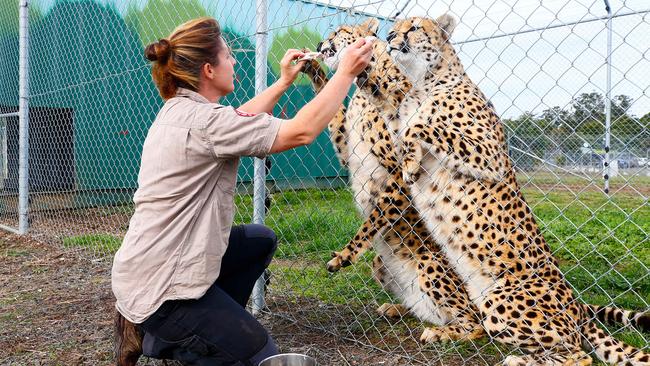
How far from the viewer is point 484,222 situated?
2695mm

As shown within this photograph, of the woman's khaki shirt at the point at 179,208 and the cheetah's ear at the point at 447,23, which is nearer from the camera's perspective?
the woman's khaki shirt at the point at 179,208

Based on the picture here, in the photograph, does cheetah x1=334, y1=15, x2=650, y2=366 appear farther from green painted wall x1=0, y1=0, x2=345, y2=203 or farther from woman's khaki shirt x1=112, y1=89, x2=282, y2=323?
green painted wall x1=0, y1=0, x2=345, y2=203

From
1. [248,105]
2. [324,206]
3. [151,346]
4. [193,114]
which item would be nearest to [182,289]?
[151,346]

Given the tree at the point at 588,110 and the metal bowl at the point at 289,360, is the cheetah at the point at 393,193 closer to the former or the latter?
the tree at the point at 588,110

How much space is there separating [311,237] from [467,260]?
267 cm

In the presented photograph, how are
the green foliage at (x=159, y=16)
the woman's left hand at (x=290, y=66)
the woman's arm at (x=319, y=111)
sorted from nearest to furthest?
the woman's arm at (x=319, y=111), the woman's left hand at (x=290, y=66), the green foliage at (x=159, y=16)

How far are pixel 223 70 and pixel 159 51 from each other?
0.21 meters

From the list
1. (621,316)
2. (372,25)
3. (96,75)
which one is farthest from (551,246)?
(96,75)

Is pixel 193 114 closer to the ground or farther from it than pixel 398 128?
farther from it

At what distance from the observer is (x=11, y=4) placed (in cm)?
733

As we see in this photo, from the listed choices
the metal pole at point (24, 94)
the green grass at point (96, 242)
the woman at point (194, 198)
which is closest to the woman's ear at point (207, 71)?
the woman at point (194, 198)

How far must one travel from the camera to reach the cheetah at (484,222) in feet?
8.18

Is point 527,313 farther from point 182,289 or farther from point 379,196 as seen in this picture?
point 182,289

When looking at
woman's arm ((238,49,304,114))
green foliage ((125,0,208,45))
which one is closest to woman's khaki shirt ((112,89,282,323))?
woman's arm ((238,49,304,114))
